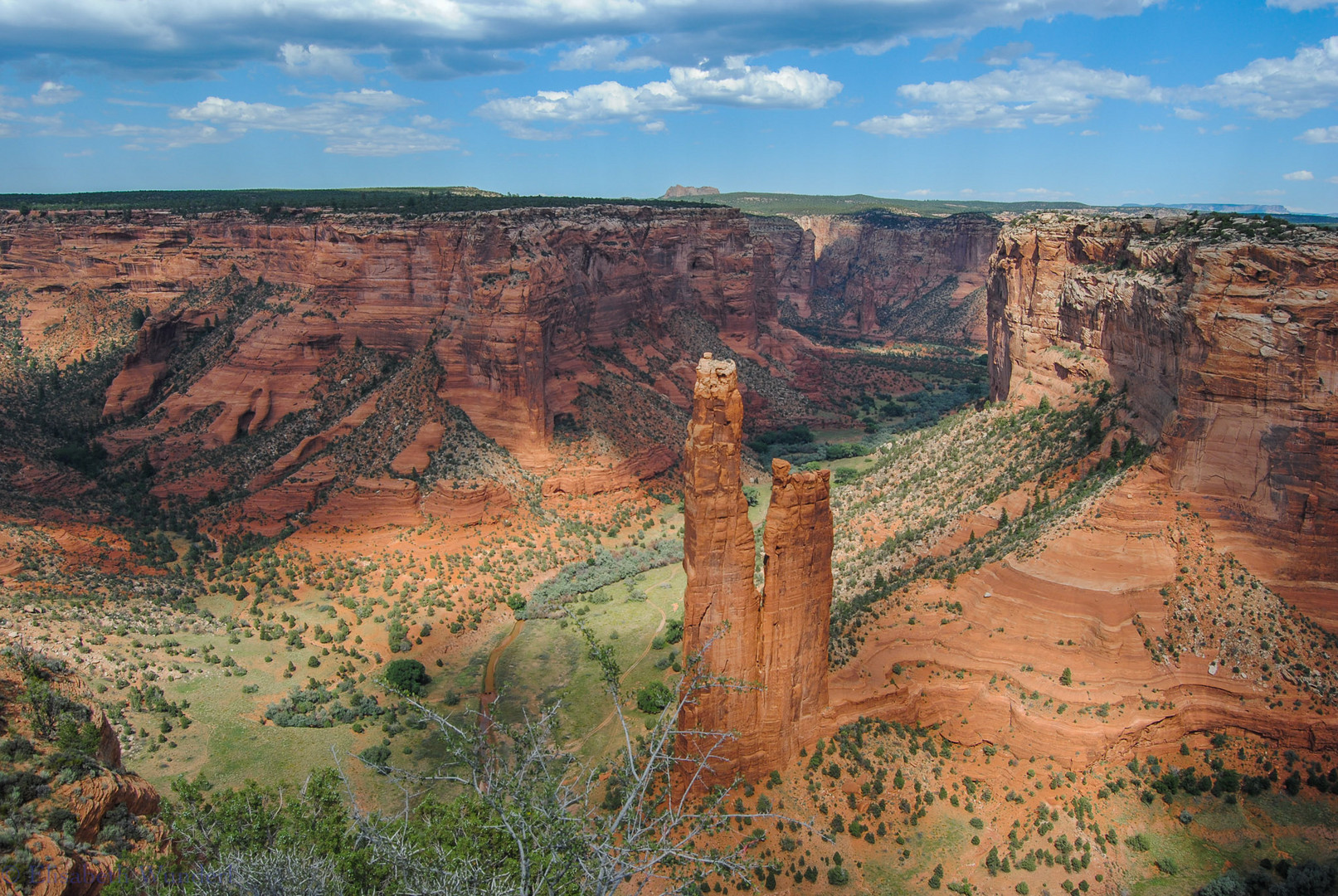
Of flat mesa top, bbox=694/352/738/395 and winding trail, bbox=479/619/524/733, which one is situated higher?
flat mesa top, bbox=694/352/738/395

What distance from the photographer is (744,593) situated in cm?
2147

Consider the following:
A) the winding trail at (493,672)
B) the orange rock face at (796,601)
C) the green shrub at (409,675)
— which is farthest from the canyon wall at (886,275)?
the orange rock face at (796,601)

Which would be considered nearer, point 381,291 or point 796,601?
point 796,601

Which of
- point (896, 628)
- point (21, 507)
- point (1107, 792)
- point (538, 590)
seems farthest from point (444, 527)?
point (1107, 792)

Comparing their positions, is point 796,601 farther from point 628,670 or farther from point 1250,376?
point 1250,376

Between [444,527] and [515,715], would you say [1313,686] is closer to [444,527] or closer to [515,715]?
[515,715]

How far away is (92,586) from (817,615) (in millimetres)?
30847

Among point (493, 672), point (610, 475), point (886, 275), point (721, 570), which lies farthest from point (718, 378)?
point (886, 275)

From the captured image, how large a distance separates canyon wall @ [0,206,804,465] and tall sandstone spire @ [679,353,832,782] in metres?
29.3

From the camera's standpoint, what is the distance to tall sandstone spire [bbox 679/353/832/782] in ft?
67.7

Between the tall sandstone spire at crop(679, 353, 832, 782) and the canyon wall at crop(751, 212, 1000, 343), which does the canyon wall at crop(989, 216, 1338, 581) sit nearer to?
the tall sandstone spire at crop(679, 353, 832, 782)

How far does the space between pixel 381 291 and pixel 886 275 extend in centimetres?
10107

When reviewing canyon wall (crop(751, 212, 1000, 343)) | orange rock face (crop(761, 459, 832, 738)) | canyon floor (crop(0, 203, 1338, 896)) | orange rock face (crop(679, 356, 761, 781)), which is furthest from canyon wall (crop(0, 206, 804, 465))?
canyon wall (crop(751, 212, 1000, 343))

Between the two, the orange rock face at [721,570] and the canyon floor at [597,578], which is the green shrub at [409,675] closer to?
the canyon floor at [597,578]
